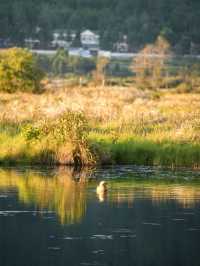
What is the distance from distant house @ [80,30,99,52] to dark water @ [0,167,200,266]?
118998 millimetres

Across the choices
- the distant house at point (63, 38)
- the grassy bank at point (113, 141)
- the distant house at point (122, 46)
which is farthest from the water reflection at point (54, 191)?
the distant house at point (122, 46)

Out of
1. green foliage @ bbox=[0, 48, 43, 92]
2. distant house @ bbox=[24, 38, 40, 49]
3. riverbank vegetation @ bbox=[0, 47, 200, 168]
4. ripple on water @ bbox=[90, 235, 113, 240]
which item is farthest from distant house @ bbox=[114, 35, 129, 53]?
ripple on water @ bbox=[90, 235, 113, 240]

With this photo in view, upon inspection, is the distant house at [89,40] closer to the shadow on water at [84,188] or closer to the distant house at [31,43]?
the distant house at [31,43]

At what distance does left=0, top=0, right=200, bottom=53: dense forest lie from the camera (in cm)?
14162

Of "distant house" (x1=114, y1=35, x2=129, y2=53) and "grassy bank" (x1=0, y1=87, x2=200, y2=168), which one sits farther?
"distant house" (x1=114, y1=35, x2=129, y2=53)

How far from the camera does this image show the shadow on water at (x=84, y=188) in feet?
77.0

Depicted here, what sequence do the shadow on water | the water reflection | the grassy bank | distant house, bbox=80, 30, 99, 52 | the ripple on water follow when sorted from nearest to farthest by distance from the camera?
the ripple on water < the water reflection < the shadow on water < the grassy bank < distant house, bbox=80, 30, 99, 52

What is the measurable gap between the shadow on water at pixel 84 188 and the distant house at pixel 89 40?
119 metres

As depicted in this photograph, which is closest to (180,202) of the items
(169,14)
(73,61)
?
(73,61)

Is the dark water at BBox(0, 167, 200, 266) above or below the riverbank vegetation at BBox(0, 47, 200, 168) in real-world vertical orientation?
below

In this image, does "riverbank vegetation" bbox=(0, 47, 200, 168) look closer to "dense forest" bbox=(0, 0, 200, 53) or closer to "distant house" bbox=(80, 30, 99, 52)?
"dense forest" bbox=(0, 0, 200, 53)

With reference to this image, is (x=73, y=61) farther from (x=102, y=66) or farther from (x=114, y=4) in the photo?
(x=114, y=4)

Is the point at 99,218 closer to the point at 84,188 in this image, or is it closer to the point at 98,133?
the point at 84,188

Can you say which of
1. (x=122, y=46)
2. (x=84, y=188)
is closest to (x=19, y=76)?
(x=84, y=188)
